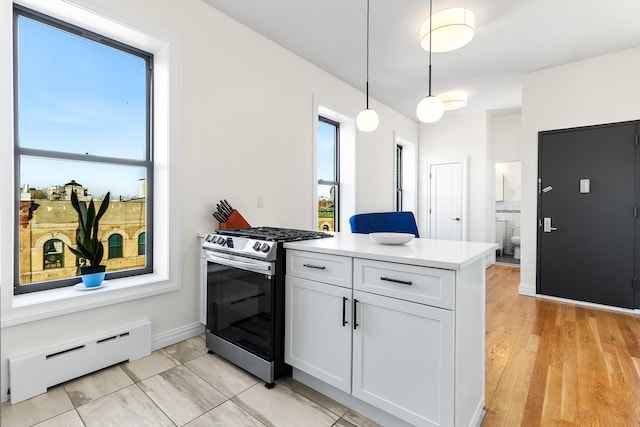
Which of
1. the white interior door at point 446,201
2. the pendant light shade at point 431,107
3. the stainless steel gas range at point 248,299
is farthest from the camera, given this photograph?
the white interior door at point 446,201

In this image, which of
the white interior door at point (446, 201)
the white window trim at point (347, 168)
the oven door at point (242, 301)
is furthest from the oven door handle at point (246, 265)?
the white interior door at point (446, 201)

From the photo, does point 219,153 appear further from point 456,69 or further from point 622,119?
point 622,119

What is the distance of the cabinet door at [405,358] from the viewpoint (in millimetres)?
1351

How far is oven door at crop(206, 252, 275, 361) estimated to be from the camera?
1.94 meters

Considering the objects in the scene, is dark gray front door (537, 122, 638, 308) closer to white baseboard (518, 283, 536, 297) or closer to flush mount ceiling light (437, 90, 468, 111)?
white baseboard (518, 283, 536, 297)

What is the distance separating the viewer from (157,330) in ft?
7.82

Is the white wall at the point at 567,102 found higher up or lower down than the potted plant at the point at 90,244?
higher up

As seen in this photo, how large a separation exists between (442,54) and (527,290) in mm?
3147

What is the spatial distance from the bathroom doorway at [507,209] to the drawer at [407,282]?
612 centimetres

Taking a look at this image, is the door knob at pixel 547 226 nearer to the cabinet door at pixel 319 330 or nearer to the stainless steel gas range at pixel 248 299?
the stainless steel gas range at pixel 248 299

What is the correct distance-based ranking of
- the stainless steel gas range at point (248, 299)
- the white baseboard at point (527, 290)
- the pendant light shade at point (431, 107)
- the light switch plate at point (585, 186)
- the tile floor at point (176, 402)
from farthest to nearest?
1. the white baseboard at point (527, 290)
2. the light switch plate at point (585, 186)
3. the pendant light shade at point (431, 107)
4. the stainless steel gas range at point (248, 299)
5. the tile floor at point (176, 402)

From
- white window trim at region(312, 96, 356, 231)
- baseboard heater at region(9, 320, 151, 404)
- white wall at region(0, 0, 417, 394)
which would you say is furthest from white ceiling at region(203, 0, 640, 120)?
baseboard heater at region(9, 320, 151, 404)

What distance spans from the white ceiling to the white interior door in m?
1.95

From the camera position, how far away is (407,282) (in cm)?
144
